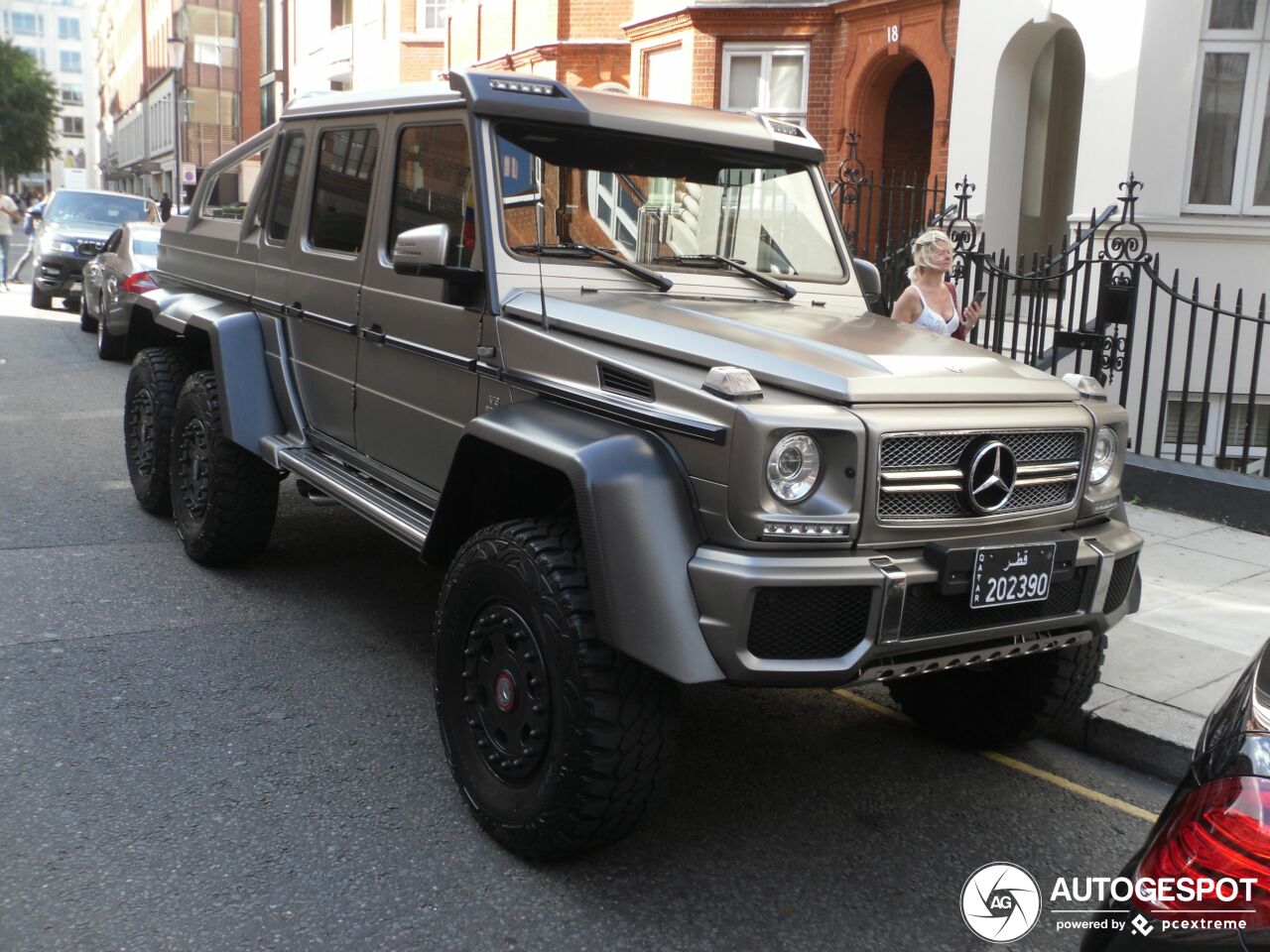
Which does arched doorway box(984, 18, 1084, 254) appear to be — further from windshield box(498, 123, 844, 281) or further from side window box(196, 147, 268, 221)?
windshield box(498, 123, 844, 281)

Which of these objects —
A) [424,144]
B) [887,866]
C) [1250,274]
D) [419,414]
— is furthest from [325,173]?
[1250,274]

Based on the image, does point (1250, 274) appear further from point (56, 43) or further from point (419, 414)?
point (56, 43)

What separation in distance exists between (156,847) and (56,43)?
5797 inches

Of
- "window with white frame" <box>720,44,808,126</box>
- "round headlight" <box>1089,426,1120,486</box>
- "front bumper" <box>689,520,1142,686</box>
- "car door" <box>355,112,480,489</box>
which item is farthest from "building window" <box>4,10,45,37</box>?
"front bumper" <box>689,520,1142,686</box>

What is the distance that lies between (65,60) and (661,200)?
148 metres

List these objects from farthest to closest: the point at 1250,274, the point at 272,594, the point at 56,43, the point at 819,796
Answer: the point at 56,43 < the point at 1250,274 < the point at 272,594 < the point at 819,796

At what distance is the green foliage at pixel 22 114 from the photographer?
82375 millimetres

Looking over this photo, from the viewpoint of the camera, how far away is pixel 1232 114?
1123 centimetres

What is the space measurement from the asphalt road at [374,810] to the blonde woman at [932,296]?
2.55 metres

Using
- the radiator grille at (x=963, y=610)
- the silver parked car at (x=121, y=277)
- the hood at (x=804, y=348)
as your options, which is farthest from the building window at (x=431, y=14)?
the radiator grille at (x=963, y=610)

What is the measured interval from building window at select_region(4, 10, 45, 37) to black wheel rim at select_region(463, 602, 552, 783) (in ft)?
474

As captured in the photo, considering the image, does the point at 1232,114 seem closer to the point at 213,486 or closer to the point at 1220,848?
the point at 213,486

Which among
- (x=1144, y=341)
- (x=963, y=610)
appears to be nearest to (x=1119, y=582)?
(x=963, y=610)

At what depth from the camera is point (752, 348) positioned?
3.43 metres
